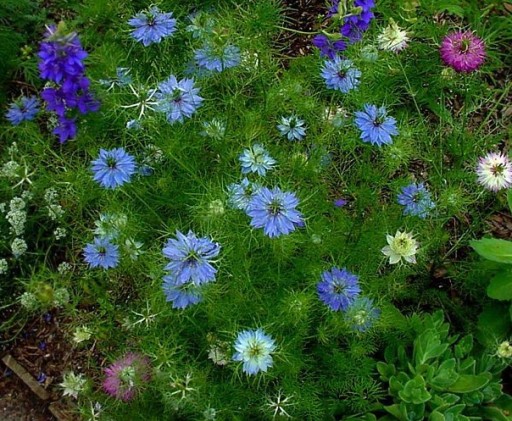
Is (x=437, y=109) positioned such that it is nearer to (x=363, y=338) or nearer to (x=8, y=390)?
(x=363, y=338)

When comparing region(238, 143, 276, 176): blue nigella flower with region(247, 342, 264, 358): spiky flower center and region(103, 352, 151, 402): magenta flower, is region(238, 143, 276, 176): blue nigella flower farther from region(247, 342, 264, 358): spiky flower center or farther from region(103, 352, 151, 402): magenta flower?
region(103, 352, 151, 402): magenta flower

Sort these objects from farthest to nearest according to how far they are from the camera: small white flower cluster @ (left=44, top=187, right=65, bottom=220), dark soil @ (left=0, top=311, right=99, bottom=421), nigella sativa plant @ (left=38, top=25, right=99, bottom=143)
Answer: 1. dark soil @ (left=0, top=311, right=99, bottom=421)
2. small white flower cluster @ (left=44, top=187, right=65, bottom=220)
3. nigella sativa plant @ (left=38, top=25, right=99, bottom=143)

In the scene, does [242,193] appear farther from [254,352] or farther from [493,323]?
[493,323]

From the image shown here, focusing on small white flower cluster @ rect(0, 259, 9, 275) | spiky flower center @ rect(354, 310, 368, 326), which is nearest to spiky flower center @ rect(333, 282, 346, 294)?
spiky flower center @ rect(354, 310, 368, 326)

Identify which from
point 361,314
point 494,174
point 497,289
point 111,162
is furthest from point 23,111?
point 497,289

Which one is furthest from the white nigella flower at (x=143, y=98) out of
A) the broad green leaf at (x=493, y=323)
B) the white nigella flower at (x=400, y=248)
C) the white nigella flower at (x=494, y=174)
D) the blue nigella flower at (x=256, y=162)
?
the broad green leaf at (x=493, y=323)

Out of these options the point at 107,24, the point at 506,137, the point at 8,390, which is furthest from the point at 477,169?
the point at 8,390

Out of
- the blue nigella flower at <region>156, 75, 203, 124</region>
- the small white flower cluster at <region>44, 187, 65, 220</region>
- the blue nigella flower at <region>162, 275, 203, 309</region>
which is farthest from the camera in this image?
the small white flower cluster at <region>44, 187, 65, 220</region>
